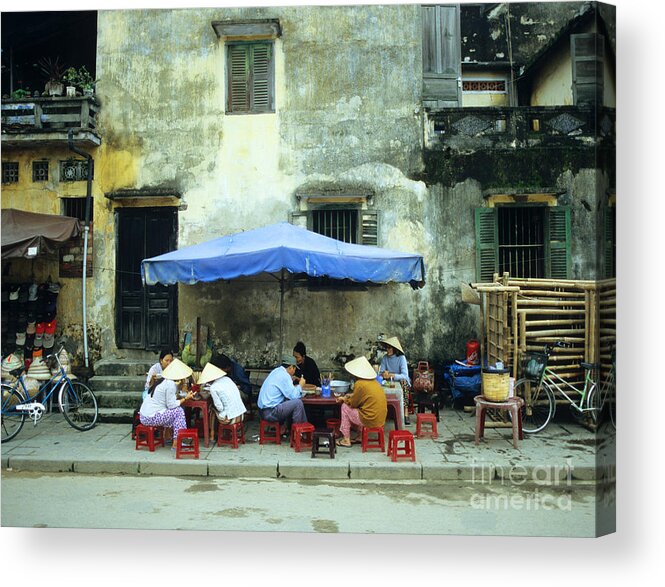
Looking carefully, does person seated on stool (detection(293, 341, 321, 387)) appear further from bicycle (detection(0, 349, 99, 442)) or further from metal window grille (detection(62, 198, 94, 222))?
metal window grille (detection(62, 198, 94, 222))

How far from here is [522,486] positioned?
703 cm

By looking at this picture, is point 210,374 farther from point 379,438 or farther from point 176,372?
point 379,438

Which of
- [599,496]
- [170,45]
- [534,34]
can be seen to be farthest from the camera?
[170,45]

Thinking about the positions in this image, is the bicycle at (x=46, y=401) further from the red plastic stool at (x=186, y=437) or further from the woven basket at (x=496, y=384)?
the woven basket at (x=496, y=384)

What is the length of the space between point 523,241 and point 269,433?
452cm

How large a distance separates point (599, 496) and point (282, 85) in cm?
666

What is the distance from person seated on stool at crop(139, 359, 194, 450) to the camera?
26.3ft

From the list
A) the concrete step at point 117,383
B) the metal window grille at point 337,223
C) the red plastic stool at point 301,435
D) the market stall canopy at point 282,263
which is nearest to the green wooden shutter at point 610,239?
the market stall canopy at point 282,263

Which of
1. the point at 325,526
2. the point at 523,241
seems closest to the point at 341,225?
the point at 523,241

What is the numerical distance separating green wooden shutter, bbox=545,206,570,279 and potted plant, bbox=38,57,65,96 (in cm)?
703

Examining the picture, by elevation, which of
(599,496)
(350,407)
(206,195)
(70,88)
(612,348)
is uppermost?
(70,88)

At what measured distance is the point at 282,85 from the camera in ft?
30.9

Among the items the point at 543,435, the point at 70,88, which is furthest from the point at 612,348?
A: the point at 70,88

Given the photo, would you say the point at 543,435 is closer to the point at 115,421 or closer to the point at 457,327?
the point at 457,327
